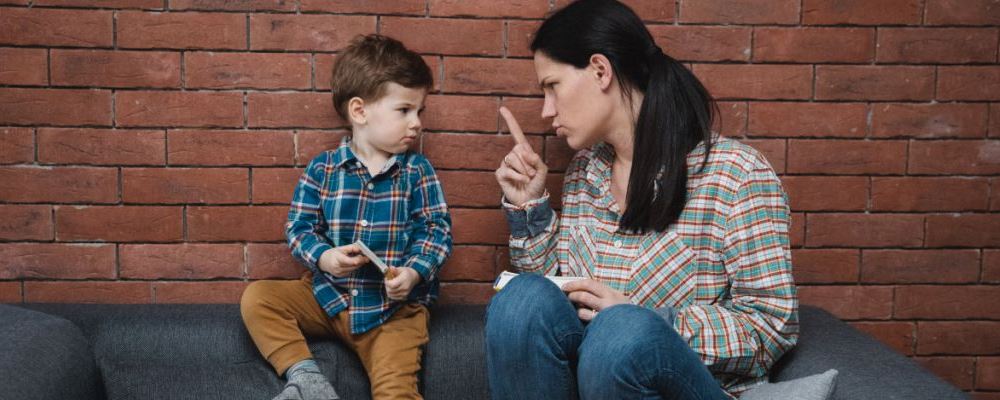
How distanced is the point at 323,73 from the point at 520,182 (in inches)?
27.2

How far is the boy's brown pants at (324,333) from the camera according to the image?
1994mm

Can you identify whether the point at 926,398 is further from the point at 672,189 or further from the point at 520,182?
the point at 520,182

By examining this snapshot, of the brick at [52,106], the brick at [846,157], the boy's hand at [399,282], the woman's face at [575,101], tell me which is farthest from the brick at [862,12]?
the brick at [52,106]

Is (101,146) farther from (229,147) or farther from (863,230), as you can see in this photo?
(863,230)

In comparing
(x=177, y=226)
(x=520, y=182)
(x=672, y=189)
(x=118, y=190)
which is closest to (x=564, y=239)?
(x=520, y=182)

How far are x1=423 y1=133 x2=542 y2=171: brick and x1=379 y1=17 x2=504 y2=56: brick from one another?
10.0 inches

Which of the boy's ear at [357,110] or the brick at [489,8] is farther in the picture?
the brick at [489,8]

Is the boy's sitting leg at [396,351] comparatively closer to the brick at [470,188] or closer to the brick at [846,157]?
the brick at [470,188]

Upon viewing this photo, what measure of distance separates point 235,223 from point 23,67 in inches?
29.5

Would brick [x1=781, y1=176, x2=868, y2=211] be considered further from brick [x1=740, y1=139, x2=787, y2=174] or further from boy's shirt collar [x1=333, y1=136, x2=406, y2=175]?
boy's shirt collar [x1=333, y1=136, x2=406, y2=175]

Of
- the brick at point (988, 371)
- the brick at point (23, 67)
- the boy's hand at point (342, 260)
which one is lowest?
the brick at point (988, 371)

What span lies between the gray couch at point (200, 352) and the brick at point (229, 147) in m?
0.44

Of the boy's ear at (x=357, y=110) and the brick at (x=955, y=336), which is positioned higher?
the boy's ear at (x=357, y=110)

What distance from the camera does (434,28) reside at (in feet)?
7.48
